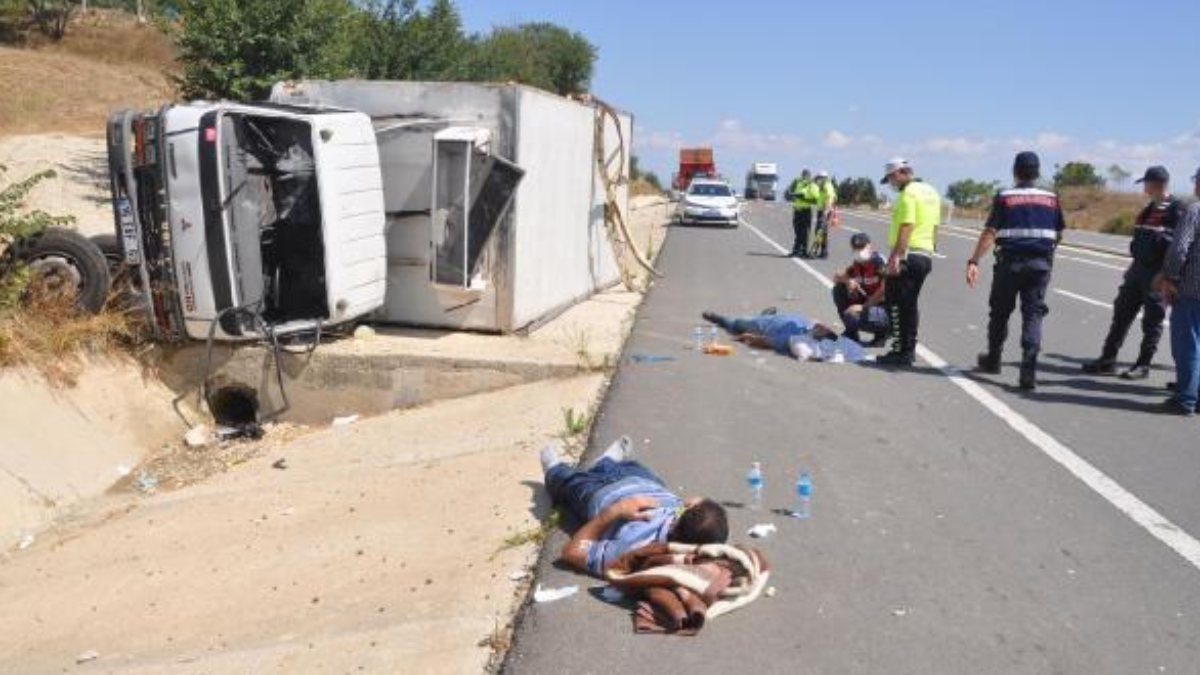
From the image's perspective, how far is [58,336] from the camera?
7.82m

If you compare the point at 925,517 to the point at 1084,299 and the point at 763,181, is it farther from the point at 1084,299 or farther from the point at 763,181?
the point at 763,181

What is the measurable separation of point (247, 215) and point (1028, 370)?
6.03 m

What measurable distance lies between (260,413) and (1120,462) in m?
6.22

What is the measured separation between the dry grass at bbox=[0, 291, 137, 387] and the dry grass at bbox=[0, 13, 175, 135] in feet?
43.0

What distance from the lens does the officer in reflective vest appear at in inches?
821

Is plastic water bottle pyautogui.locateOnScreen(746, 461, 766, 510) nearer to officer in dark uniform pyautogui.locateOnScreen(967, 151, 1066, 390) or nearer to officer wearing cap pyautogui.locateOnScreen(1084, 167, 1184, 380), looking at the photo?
officer in dark uniform pyautogui.locateOnScreen(967, 151, 1066, 390)

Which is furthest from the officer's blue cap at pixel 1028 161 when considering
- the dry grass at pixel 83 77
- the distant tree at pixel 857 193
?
the distant tree at pixel 857 193

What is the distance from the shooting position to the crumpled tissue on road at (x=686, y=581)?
→ 404 cm

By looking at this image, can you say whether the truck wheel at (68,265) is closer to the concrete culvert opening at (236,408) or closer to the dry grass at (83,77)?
the concrete culvert opening at (236,408)

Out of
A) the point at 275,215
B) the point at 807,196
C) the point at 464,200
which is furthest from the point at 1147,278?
the point at 807,196

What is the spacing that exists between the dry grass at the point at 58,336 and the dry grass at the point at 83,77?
13098 millimetres

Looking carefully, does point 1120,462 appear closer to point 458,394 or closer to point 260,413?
point 458,394

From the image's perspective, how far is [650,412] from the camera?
24.2ft

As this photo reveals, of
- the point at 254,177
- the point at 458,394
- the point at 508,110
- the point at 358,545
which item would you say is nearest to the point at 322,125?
the point at 254,177
